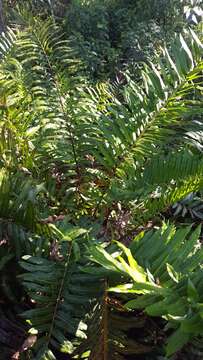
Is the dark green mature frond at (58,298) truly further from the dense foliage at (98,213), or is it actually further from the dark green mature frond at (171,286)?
the dark green mature frond at (171,286)

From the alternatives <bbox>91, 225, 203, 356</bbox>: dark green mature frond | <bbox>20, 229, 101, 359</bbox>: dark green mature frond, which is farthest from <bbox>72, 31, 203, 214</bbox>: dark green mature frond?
<bbox>91, 225, 203, 356</bbox>: dark green mature frond

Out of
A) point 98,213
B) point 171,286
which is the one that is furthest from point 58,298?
point 98,213

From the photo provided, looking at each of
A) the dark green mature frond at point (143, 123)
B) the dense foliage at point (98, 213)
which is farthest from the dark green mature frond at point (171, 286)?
the dark green mature frond at point (143, 123)

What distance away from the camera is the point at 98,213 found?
217 centimetres

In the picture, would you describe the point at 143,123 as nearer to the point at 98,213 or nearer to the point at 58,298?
the point at 98,213

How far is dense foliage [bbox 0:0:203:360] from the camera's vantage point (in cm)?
135

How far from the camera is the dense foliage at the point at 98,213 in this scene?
4.44 feet

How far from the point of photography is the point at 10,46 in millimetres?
2676

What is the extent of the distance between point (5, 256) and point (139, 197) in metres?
0.56

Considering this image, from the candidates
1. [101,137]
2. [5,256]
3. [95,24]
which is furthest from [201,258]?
[95,24]

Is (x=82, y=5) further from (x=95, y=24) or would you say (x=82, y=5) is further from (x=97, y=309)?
(x=97, y=309)

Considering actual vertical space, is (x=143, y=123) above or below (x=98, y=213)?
above

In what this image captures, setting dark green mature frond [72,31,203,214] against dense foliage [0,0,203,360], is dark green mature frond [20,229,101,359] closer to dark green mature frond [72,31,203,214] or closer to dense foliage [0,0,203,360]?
dense foliage [0,0,203,360]

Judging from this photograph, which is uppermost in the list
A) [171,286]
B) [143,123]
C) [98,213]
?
[143,123]
